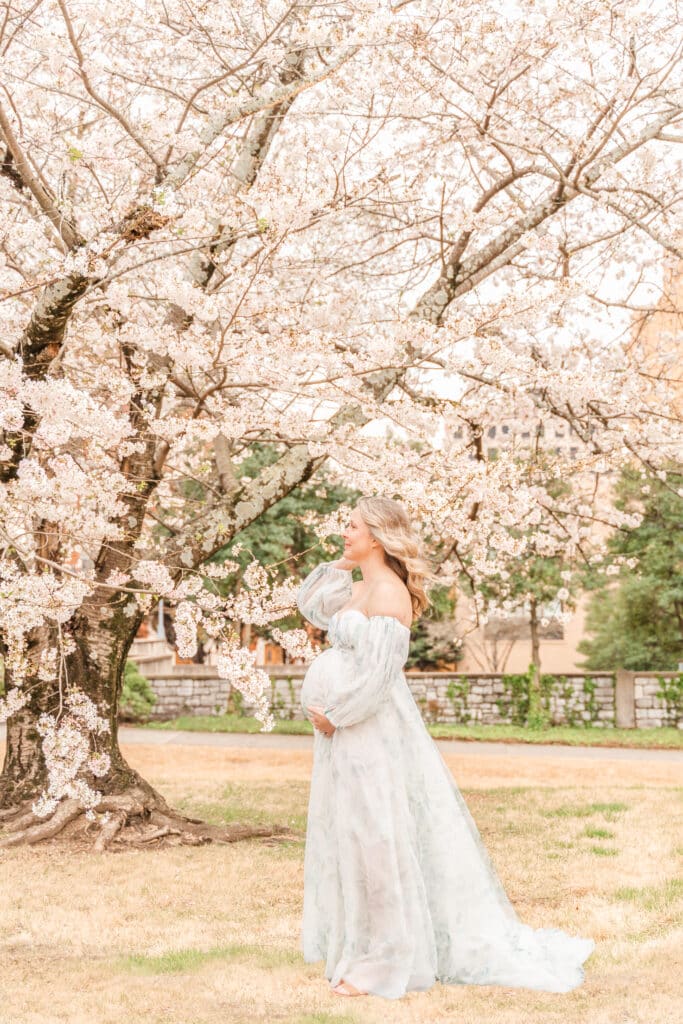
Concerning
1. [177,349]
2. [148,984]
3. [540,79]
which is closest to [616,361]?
[540,79]

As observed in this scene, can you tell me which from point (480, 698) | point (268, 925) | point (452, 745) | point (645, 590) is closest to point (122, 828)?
point (268, 925)

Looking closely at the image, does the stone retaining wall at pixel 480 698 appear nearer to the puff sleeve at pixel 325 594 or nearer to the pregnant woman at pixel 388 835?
the puff sleeve at pixel 325 594

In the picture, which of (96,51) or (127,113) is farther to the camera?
(127,113)

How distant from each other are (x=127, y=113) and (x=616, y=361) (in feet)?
16.6

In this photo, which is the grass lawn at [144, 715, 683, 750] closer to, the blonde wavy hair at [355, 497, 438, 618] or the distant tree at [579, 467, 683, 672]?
the distant tree at [579, 467, 683, 672]

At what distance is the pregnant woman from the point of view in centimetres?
424

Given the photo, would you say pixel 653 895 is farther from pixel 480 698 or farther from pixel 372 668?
pixel 480 698

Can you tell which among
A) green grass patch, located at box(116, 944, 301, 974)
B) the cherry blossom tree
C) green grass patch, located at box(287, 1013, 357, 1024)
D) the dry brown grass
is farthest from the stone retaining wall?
green grass patch, located at box(287, 1013, 357, 1024)

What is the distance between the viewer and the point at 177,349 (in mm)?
6586

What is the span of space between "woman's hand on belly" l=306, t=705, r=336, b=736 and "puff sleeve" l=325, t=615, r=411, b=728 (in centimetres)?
7

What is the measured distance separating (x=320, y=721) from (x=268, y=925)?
1.74 metres

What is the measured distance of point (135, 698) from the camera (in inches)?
769

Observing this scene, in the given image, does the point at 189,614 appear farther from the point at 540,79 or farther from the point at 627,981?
the point at 540,79

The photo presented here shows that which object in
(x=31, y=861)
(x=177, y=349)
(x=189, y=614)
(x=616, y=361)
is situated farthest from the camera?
(x=616, y=361)
